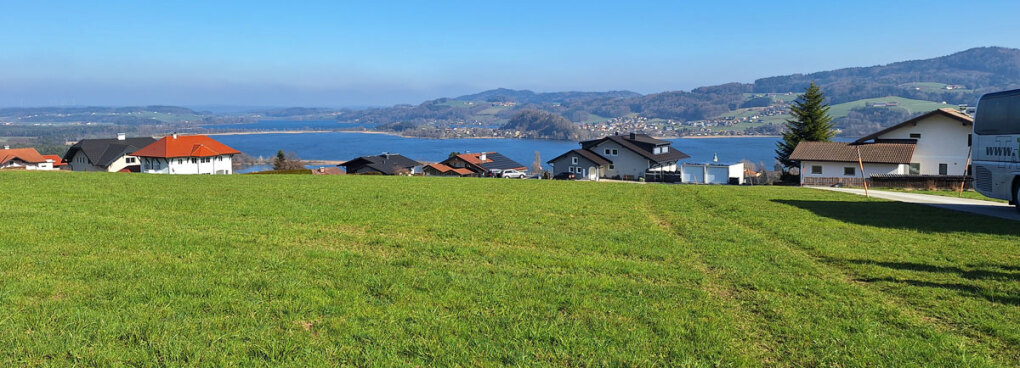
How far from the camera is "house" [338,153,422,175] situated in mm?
60125

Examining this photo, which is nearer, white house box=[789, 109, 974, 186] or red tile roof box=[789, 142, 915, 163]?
red tile roof box=[789, 142, 915, 163]

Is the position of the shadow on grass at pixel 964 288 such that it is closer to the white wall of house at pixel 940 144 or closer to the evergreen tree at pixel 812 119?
the white wall of house at pixel 940 144

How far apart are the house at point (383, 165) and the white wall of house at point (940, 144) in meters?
45.7

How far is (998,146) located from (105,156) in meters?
73.3

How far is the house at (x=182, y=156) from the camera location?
54.9 m

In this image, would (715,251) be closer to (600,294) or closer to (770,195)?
(600,294)

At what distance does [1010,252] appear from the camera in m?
11.3

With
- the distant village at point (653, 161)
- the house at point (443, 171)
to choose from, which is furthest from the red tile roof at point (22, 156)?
the house at point (443, 171)

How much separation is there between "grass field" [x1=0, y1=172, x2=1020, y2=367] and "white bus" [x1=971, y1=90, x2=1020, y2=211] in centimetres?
248

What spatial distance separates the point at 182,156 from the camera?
179 ft

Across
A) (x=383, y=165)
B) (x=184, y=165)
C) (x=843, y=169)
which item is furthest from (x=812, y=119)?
(x=184, y=165)

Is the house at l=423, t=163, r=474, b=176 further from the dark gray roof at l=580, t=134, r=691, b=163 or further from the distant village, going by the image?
the dark gray roof at l=580, t=134, r=691, b=163

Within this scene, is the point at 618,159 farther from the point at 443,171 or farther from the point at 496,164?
the point at 443,171

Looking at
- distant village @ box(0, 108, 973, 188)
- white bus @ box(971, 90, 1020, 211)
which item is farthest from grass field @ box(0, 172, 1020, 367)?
distant village @ box(0, 108, 973, 188)
